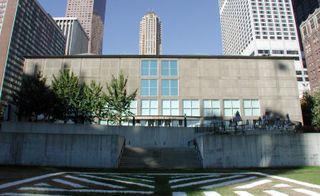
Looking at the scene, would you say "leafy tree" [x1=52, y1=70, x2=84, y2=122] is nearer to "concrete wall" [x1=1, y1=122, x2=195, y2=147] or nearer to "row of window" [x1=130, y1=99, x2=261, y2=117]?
"concrete wall" [x1=1, y1=122, x2=195, y2=147]

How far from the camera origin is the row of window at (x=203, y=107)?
1591 inches

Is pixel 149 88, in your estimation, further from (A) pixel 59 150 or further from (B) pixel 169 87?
(A) pixel 59 150

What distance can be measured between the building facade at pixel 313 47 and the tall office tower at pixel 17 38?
14381cm

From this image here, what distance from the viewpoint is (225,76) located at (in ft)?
138

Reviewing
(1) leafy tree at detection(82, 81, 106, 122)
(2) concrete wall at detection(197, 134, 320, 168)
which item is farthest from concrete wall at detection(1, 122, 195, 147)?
(2) concrete wall at detection(197, 134, 320, 168)

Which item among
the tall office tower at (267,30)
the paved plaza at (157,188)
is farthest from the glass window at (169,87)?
the tall office tower at (267,30)

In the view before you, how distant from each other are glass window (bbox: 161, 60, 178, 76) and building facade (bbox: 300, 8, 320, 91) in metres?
109

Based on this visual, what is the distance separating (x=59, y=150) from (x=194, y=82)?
27683mm

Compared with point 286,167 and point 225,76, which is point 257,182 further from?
point 225,76

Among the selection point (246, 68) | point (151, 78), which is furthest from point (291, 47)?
point (151, 78)

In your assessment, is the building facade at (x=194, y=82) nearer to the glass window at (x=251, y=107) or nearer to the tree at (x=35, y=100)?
the glass window at (x=251, y=107)

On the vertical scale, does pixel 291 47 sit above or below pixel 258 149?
above

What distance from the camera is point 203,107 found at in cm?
4056

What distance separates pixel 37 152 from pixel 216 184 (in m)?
13.4
